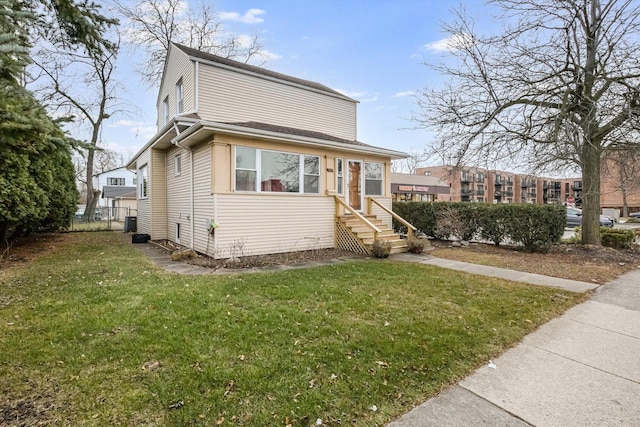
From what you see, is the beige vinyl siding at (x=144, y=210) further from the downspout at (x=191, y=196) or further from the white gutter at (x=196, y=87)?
the downspout at (x=191, y=196)

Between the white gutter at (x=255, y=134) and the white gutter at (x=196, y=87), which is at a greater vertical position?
the white gutter at (x=196, y=87)

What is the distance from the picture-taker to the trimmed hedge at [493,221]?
9805mm

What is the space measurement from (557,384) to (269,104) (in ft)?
36.5

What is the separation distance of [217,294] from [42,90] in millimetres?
24218

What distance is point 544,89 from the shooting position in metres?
9.50

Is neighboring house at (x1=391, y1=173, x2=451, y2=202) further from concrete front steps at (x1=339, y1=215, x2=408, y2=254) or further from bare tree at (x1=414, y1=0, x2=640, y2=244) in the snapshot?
concrete front steps at (x1=339, y1=215, x2=408, y2=254)

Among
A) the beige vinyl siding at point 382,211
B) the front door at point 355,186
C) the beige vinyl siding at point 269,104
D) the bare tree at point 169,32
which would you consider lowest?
the beige vinyl siding at point 382,211

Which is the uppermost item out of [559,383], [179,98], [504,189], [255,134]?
[179,98]

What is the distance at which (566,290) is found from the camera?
5625 millimetres

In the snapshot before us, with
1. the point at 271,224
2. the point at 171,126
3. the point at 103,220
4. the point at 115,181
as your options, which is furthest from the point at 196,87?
the point at 115,181

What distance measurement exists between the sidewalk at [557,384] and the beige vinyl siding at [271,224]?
645 centimetres

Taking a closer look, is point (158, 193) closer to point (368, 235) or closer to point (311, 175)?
point (311, 175)

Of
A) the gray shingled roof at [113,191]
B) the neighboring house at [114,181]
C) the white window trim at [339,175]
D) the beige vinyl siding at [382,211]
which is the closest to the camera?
the white window trim at [339,175]

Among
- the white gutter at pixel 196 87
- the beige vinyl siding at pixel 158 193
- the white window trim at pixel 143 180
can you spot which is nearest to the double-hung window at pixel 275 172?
the white gutter at pixel 196 87
